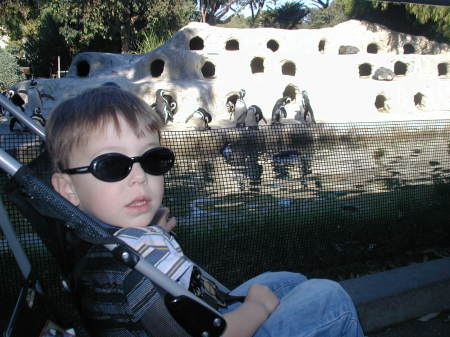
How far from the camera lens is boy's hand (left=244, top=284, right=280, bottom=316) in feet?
4.15

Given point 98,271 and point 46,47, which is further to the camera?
point 46,47

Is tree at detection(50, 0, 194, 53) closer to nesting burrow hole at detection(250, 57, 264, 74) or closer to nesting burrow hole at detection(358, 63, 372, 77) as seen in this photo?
nesting burrow hole at detection(250, 57, 264, 74)

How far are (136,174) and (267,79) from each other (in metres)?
18.4

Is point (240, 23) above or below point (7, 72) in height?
above

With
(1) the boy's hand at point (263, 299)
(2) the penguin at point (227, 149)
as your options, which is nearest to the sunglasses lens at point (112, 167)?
(1) the boy's hand at point (263, 299)

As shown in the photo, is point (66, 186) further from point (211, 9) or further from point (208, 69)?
point (211, 9)

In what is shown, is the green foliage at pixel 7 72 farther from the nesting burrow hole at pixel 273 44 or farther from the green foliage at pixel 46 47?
the nesting burrow hole at pixel 273 44

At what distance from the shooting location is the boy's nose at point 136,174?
1.23m

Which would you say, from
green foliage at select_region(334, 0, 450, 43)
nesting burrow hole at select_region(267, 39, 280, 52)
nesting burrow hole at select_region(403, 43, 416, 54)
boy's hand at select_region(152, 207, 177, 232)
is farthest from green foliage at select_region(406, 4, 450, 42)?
boy's hand at select_region(152, 207, 177, 232)

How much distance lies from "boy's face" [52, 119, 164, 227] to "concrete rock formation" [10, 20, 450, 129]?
47.0 feet

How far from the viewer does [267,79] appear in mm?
19109

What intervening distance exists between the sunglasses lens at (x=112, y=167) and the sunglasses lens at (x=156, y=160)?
0.19 feet

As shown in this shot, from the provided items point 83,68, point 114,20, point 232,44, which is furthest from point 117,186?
point 114,20

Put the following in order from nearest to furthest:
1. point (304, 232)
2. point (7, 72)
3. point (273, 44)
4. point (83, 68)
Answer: point (304, 232)
point (83, 68)
point (7, 72)
point (273, 44)
